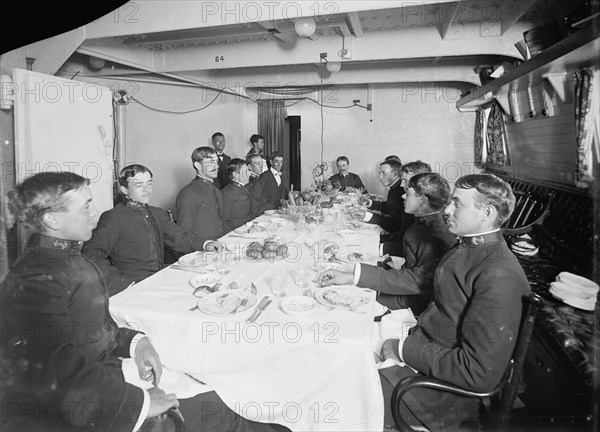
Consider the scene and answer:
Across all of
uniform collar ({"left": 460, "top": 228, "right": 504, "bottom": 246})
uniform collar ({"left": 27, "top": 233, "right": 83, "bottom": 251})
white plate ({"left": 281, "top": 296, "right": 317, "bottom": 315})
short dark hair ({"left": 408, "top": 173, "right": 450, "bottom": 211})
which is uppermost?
short dark hair ({"left": 408, "top": 173, "right": 450, "bottom": 211})

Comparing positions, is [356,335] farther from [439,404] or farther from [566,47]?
[566,47]

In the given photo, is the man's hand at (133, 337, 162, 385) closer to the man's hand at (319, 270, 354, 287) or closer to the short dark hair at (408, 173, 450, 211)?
the man's hand at (319, 270, 354, 287)

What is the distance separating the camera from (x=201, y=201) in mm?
3707

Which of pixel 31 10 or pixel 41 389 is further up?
pixel 31 10

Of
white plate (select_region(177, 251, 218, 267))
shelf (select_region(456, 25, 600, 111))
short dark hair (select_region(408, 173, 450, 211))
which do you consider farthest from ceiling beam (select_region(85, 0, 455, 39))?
white plate (select_region(177, 251, 218, 267))

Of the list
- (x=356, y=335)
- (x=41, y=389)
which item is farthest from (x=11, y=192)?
(x=356, y=335)

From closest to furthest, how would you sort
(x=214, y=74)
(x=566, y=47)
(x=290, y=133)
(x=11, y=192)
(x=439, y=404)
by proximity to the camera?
1. (x=11, y=192)
2. (x=439, y=404)
3. (x=566, y=47)
4. (x=214, y=74)
5. (x=290, y=133)

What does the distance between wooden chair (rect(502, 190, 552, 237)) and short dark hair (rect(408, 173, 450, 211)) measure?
1996mm

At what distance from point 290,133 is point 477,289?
778 centimetres

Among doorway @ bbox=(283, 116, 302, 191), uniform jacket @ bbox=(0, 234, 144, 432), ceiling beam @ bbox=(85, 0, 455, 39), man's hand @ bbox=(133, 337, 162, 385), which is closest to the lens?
uniform jacket @ bbox=(0, 234, 144, 432)

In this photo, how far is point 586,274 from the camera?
285cm

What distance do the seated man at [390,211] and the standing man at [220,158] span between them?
8.72 ft

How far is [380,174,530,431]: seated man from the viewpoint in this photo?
58.0 inches

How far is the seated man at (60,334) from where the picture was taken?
46.2 inches
